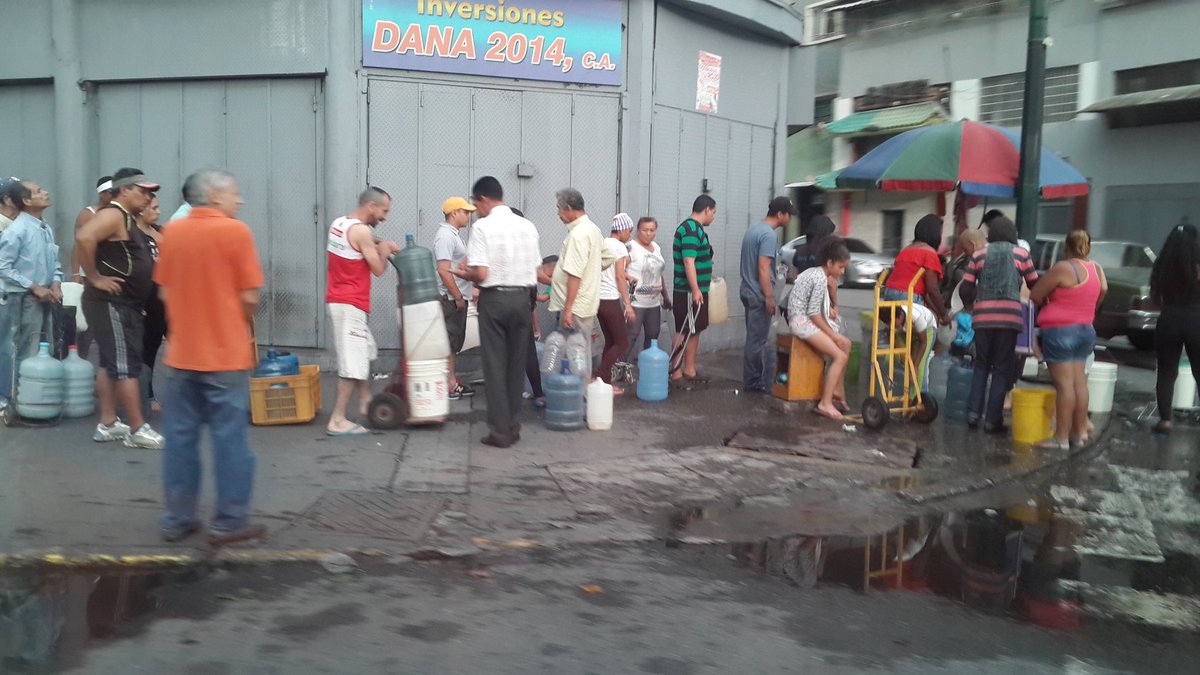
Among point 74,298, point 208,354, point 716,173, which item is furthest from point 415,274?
point 716,173

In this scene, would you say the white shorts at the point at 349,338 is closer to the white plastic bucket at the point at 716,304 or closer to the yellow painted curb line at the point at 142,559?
the yellow painted curb line at the point at 142,559

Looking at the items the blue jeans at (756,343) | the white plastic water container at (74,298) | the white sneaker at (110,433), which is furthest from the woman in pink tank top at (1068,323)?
the white plastic water container at (74,298)

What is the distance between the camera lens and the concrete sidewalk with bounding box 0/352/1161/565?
17.5 ft

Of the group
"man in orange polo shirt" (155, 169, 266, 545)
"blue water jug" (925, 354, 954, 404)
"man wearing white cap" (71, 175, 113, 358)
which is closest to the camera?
"man in orange polo shirt" (155, 169, 266, 545)

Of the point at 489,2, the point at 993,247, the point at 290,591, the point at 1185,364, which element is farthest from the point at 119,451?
the point at 1185,364

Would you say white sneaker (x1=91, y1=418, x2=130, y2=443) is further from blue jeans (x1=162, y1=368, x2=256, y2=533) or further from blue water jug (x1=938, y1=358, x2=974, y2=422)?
blue water jug (x1=938, y1=358, x2=974, y2=422)

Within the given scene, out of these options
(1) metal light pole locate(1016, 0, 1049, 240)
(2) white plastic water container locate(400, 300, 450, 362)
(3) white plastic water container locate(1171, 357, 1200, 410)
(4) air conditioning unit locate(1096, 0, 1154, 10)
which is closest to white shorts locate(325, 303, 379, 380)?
(2) white plastic water container locate(400, 300, 450, 362)

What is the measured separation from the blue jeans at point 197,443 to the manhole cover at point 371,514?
1.57 feet

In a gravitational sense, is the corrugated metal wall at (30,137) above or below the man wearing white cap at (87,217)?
above

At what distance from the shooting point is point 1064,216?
23.2 meters

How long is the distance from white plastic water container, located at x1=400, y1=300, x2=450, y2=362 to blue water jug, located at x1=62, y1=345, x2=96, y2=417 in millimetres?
2568

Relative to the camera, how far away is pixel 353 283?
7.33 meters

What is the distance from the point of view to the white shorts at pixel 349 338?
24.1 feet

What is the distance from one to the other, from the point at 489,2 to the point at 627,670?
7.90 meters
